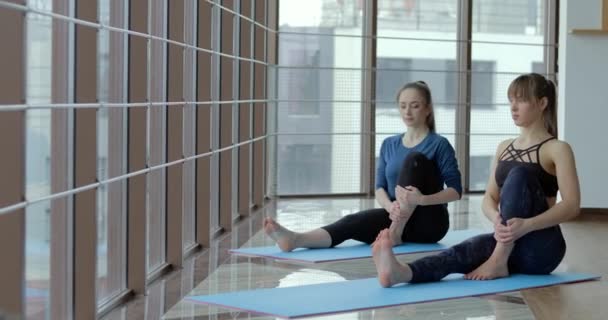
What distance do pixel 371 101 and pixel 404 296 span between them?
3911 mm

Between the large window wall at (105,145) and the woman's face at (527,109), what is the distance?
1.20 meters

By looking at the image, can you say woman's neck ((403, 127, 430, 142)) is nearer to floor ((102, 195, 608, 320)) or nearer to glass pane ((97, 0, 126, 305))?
floor ((102, 195, 608, 320))

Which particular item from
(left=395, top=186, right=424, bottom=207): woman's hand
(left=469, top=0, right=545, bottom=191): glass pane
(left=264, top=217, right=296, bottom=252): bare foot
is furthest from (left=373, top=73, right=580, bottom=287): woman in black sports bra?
(left=469, top=0, right=545, bottom=191): glass pane

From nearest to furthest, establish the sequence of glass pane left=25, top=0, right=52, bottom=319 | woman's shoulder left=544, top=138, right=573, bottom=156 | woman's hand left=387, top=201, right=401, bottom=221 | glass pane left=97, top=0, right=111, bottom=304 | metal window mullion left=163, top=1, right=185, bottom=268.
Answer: glass pane left=25, top=0, right=52, bottom=319 < glass pane left=97, top=0, right=111, bottom=304 < woman's shoulder left=544, top=138, right=573, bottom=156 < metal window mullion left=163, top=1, right=185, bottom=268 < woman's hand left=387, top=201, right=401, bottom=221

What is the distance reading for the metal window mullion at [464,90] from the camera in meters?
7.32

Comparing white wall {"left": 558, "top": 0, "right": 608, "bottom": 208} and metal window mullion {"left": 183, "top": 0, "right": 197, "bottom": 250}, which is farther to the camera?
white wall {"left": 558, "top": 0, "right": 608, "bottom": 208}

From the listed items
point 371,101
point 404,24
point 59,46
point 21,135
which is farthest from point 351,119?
point 21,135

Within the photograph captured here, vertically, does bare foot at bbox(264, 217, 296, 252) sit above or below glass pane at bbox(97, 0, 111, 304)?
below

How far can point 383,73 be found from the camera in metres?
7.25

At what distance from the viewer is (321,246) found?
14.3ft

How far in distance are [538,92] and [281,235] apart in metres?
1.17

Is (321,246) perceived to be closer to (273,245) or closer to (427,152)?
(273,245)

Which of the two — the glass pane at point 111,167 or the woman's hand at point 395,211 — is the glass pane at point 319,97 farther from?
the glass pane at point 111,167

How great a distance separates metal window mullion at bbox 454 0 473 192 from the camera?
24.0 feet
